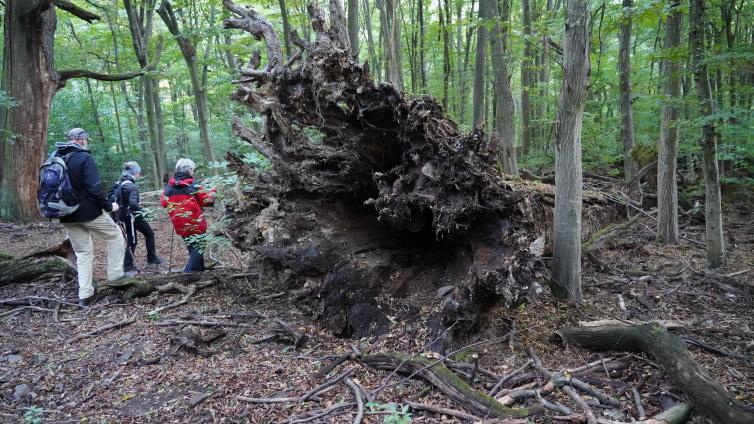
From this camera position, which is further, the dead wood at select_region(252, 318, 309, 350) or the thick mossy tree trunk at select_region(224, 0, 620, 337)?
the dead wood at select_region(252, 318, 309, 350)

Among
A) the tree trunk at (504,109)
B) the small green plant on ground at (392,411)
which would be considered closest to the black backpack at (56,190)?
the small green plant on ground at (392,411)

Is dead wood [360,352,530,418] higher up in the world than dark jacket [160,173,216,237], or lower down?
lower down

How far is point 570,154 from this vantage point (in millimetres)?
4160

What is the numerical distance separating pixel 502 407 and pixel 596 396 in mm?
740

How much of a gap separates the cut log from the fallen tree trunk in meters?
6.56

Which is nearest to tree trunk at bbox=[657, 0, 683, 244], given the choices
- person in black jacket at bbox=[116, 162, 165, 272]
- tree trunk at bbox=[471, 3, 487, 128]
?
tree trunk at bbox=[471, 3, 487, 128]

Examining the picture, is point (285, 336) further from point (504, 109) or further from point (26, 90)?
point (26, 90)

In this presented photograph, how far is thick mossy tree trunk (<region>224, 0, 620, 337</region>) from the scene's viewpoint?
11.6ft

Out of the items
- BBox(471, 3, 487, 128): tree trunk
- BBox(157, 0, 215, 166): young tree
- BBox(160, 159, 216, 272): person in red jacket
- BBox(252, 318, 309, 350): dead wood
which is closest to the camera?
BBox(252, 318, 309, 350): dead wood

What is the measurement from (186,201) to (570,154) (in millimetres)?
4845

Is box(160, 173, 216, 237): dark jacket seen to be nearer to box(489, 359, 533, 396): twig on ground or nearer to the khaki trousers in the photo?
the khaki trousers

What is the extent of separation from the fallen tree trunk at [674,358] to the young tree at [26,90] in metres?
11.4

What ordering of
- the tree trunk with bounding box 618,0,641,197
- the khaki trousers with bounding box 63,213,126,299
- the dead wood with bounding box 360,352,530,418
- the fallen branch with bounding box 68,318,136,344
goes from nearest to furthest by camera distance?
the dead wood with bounding box 360,352,530,418
the fallen branch with bounding box 68,318,136,344
the khaki trousers with bounding box 63,213,126,299
the tree trunk with bounding box 618,0,641,197

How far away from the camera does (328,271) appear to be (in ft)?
14.1
